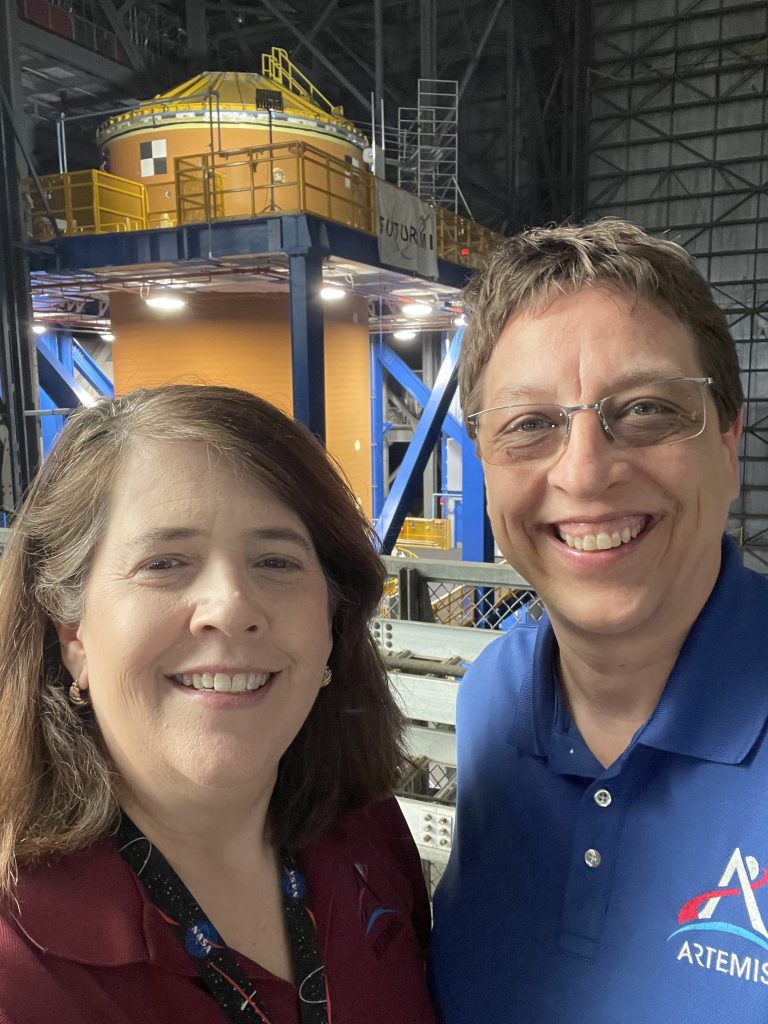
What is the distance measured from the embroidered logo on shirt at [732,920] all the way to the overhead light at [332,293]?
1249 centimetres

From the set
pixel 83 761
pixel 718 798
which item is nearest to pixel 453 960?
pixel 718 798

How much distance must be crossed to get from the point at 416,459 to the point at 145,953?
12.4 metres

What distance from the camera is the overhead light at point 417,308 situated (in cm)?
1630

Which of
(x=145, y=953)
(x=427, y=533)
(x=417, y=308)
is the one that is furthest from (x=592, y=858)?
(x=427, y=533)

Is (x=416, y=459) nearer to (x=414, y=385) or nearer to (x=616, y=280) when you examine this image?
(x=414, y=385)

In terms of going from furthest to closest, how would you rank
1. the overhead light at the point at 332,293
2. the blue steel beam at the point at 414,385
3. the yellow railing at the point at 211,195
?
1. the blue steel beam at the point at 414,385
2. the overhead light at the point at 332,293
3. the yellow railing at the point at 211,195

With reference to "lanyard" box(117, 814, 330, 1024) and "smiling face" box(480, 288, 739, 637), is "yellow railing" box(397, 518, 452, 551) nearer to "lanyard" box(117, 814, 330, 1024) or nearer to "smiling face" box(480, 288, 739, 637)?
"smiling face" box(480, 288, 739, 637)

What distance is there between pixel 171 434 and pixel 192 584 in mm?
341

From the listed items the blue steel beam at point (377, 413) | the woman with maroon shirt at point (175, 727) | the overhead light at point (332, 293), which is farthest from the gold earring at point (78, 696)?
the blue steel beam at point (377, 413)

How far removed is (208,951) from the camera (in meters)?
1.67

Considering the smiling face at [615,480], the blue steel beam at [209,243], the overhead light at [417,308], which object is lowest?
the smiling face at [615,480]

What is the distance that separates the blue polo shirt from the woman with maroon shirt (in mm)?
284

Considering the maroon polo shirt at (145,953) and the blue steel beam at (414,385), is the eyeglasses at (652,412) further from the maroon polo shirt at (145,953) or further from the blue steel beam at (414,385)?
the blue steel beam at (414,385)

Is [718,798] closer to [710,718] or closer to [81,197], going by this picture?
[710,718]
